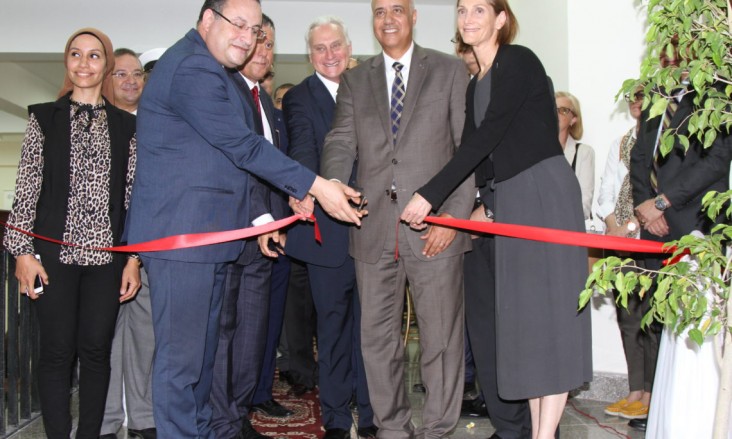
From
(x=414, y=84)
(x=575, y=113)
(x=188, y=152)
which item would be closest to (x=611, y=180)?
(x=575, y=113)

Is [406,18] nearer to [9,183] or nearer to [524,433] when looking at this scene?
[524,433]

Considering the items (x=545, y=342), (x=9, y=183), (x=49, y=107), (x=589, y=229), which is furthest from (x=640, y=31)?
(x=9, y=183)

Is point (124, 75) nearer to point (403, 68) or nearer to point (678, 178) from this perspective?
point (403, 68)

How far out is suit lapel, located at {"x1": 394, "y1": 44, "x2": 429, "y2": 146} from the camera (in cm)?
342

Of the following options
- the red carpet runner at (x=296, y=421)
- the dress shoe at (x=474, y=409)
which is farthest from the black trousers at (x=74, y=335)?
the dress shoe at (x=474, y=409)

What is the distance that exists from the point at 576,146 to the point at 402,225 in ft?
6.27

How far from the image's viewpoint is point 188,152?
9.28ft

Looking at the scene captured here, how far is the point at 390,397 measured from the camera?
3430 mm

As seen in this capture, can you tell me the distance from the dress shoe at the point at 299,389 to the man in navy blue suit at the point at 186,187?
6.55 feet

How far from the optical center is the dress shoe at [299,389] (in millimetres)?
4879

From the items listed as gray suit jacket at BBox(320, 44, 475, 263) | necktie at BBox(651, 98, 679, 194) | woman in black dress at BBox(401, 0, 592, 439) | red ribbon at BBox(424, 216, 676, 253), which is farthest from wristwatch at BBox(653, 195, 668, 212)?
gray suit jacket at BBox(320, 44, 475, 263)

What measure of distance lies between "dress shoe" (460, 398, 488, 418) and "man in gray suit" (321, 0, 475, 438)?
0.84m

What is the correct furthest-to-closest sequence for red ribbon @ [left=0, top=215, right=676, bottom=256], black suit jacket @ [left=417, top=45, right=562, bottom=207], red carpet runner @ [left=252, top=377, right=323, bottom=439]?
red carpet runner @ [left=252, top=377, right=323, bottom=439]
black suit jacket @ [left=417, top=45, right=562, bottom=207]
red ribbon @ [left=0, top=215, right=676, bottom=256]

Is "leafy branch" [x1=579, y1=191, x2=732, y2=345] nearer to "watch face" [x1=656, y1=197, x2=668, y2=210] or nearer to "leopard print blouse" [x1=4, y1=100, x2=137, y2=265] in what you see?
"watch face" [x1=656, y1=197, x2=668, y2=210]
